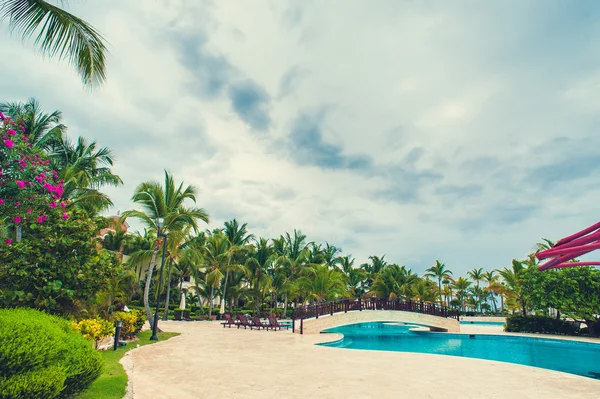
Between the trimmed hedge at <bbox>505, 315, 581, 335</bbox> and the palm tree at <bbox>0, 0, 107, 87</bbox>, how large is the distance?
26606mm

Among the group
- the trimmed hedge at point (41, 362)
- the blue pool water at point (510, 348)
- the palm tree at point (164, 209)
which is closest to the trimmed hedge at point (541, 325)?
the blue pool water at point (510, 348)

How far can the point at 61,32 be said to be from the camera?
6855mm

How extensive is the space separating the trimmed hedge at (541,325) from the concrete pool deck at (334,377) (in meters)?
15.5

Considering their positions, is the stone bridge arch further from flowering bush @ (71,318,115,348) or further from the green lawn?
the green lawn

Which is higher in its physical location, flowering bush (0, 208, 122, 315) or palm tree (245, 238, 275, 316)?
palm tree (245, 238, 275, 316)

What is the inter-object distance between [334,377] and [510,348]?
561 inches

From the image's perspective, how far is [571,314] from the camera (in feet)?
65.8

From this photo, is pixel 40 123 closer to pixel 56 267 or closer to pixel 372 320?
pixel 56 267

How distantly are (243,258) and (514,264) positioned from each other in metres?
26.2

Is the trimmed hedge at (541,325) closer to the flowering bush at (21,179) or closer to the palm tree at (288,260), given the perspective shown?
the palm tree at (288,260)

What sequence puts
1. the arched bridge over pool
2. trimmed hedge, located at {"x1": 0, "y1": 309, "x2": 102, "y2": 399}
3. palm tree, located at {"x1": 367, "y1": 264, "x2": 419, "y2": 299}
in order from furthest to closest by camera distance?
palm tree, located at {"x1": 367, "y1": 264, "x2": 419, "y2": 299} → the arched bridge over pool → trimmed hedge, located at {"x1": 0, "y1": 309, "x2": 102, "y2": 399}

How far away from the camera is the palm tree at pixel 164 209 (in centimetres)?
1642

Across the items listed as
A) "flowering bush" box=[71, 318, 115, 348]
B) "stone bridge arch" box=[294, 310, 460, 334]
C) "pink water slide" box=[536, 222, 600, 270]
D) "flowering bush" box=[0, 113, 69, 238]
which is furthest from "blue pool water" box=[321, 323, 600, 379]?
"flowering bush" box=[0, 113, 69, 238]

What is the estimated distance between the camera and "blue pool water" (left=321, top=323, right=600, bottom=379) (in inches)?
526
